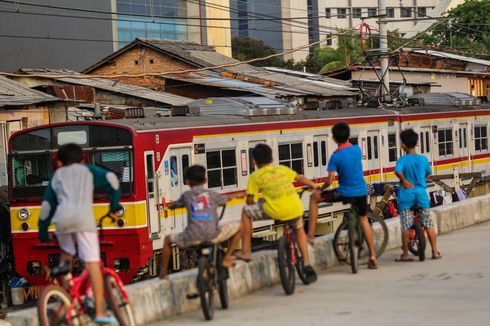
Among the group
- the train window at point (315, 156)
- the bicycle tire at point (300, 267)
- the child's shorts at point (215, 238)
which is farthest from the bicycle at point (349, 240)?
A: the train window at point (315, 156)

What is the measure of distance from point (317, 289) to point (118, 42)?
58861 millimetres

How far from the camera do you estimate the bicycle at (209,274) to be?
9.47m

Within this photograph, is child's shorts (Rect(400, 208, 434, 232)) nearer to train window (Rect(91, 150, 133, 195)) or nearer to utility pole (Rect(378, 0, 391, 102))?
train window (Rect(91, 150, 133, 195))

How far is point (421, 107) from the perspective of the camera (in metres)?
28.2

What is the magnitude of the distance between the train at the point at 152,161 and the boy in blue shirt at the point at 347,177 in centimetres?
363

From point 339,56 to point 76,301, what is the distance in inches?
2418

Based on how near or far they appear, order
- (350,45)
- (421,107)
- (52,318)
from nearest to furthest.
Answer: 1. (52,318)
2. (421,107)
3. (350,45)

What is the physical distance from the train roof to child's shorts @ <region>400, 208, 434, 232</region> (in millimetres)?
5485

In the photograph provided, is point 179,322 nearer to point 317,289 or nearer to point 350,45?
point 317,289

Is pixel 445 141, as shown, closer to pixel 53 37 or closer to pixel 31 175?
pixel 31 175

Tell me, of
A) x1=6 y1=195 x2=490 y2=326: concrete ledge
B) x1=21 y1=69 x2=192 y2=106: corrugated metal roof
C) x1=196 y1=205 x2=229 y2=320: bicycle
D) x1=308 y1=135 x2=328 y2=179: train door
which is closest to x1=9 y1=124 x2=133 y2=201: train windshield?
x1=6 y1=195 x2=490 y2=326: concrete ledge

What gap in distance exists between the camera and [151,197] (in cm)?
1709

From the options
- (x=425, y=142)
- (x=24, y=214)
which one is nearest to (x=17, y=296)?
(x=24, y=214)

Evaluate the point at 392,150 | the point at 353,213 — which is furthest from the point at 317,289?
the point at 392,150
